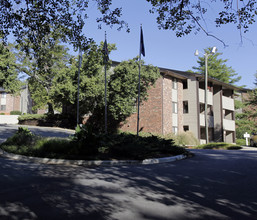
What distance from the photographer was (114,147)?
1154 cm

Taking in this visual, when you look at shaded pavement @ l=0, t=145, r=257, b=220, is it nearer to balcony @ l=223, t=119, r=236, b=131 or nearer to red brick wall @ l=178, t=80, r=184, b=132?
red brick wall @ l=178, t=80, r=184, b=132

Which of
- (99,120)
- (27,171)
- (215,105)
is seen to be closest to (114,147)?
(27,171)

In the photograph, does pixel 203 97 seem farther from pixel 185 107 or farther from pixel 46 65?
pixel 46 65

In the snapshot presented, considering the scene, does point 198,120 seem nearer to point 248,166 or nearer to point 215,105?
point 215,105

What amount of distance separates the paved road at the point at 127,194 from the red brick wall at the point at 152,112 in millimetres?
21814

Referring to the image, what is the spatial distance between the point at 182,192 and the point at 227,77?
52340mm

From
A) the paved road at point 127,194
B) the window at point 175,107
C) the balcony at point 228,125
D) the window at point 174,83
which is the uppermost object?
the window at point 174,83

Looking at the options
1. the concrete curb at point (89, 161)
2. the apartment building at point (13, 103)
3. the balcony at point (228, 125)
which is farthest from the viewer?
the apartment building at point (13, 103)

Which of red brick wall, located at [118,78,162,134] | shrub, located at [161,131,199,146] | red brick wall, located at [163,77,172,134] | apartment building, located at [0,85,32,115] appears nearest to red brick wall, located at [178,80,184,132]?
red brick wall, located at [163,77,172,134]

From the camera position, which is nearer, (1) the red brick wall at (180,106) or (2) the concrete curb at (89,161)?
(2) the concrete curb at (89,161)

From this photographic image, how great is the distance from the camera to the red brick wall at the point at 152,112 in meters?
29.8

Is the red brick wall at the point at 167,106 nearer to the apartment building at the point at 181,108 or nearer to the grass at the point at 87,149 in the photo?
the apartment building at the point at 181,108

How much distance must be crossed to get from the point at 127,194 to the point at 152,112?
2529 centimetres

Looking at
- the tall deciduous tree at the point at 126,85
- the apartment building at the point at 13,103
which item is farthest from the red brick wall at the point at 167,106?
the apartment building at the point at 13,103
